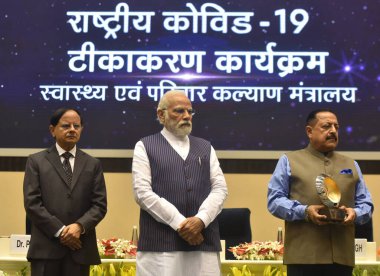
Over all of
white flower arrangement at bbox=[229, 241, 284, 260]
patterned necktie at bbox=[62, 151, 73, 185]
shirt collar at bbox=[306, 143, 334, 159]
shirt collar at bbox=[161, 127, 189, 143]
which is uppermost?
shirt collar at bbox=[161, 127, 189, 143]

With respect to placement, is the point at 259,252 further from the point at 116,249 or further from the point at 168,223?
the point at 168,223

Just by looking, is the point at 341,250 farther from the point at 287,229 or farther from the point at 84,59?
the point at 84,59

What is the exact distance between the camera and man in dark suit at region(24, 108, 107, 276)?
2949mm

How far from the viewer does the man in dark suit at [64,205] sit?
2949 mm

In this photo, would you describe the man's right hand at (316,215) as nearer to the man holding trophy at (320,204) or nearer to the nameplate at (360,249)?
the man holding trophy at (320,204)

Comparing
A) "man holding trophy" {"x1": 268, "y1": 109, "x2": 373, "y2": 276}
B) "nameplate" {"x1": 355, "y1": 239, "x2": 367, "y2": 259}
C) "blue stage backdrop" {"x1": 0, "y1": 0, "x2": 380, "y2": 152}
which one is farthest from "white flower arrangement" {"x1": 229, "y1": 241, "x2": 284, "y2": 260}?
"blue stage backdrop" {"x1": 0, "y1": 0, "x2": 380, "y2": 152}

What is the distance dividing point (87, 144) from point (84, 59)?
752 millimetres

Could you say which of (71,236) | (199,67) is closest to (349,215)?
(71,236)

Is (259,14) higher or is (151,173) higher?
(259,14)

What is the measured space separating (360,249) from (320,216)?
2.78 ft

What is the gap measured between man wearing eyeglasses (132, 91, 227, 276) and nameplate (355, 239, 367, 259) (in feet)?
3.19

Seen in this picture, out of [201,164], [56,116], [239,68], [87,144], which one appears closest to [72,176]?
[56,116]

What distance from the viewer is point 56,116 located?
10.5 feet

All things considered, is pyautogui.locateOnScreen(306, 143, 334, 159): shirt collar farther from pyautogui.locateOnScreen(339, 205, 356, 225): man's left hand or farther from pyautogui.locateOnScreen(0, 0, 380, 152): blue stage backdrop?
pyautogui.locateOnScreen(0, 0, 380, 152): blue stage backdrop
